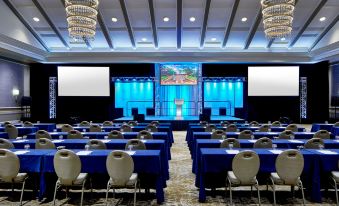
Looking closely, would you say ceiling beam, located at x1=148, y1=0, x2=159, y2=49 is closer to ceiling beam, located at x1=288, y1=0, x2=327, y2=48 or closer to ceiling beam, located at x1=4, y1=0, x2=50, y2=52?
ceiling beam, located at x1=4, y1=0, x2=50, y2=52

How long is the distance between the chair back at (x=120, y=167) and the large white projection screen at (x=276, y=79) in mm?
15221

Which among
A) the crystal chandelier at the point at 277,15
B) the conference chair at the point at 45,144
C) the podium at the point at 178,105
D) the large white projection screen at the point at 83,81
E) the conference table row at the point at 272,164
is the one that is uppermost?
the crystal chandelier at the point at 277,15

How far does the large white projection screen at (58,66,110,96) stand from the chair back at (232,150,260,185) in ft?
48.9

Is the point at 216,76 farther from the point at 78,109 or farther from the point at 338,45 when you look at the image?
the point at 78,109

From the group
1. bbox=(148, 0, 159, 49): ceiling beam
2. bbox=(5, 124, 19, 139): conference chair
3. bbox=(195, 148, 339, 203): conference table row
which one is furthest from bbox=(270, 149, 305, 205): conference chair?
bbox=(148, 0, 159, 49): ceiling beam

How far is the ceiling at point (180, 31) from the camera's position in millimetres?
13250

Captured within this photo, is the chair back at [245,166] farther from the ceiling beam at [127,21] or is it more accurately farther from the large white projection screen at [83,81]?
the large white projection screen at [83,81]

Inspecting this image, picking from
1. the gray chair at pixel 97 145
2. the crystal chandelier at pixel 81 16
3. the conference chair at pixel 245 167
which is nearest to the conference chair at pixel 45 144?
the gray chair at pixel 97 145

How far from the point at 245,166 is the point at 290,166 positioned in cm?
58

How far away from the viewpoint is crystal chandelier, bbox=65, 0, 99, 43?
7098mm

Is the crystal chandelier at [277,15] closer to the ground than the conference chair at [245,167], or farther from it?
farther from it

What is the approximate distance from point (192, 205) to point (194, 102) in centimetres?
1499

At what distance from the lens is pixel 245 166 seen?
4160 mm

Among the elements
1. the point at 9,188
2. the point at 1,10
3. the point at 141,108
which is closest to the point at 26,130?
the point at 9,188
